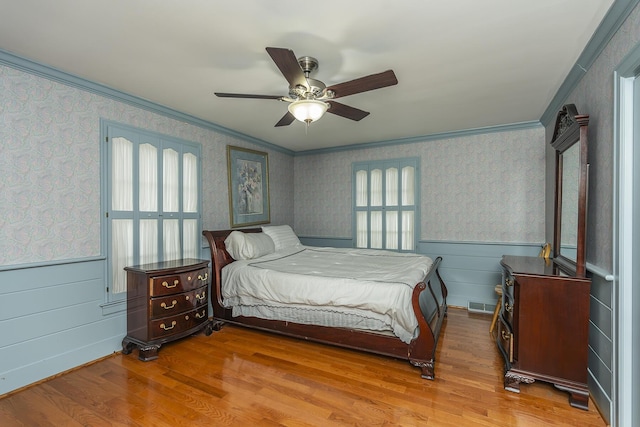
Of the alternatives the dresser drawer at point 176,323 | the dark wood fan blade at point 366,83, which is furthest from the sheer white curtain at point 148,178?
the dark wood fan blade at point 366,83

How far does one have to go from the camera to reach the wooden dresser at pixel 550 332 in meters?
2.02

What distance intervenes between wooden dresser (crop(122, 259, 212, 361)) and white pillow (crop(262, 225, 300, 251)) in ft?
4.16

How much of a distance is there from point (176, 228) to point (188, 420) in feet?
6.72

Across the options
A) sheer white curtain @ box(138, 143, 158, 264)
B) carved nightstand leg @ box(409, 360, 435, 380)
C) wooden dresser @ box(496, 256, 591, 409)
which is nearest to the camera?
wooden dresser @ box(496, 256, 591, 409)

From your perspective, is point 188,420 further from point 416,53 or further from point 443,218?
point 443,218

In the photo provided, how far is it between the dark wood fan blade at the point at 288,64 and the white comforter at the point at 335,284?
1.68m

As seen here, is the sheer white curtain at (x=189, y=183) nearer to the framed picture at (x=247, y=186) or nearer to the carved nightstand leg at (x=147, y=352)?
the framed picture at (x=247, y=186)

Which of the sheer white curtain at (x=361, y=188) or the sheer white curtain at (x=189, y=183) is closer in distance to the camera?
the sheer white curtain at (x=189, y=183)

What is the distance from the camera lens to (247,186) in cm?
442

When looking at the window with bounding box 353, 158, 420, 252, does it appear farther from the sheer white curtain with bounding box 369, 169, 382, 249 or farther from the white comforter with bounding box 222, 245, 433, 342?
the white comforter with bounding box 222, 245, 433, 342

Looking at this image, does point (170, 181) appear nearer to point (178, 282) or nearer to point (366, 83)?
point (178, 282)

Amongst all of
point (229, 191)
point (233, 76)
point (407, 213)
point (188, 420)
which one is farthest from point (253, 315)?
point (407, 213)

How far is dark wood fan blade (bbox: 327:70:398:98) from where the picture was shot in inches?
74.9

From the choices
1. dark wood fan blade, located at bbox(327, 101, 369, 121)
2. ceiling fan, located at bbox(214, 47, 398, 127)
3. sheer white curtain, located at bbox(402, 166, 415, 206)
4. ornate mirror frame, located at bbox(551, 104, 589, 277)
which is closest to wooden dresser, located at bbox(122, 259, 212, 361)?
ceiling fan, located at bbox(214, 47, 398, 127)
